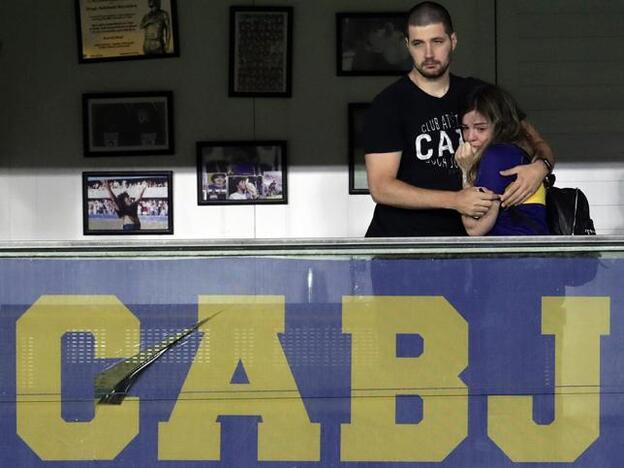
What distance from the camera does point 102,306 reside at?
3592mm

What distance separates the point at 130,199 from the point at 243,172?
0.58 meters

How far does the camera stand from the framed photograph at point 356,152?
576cm

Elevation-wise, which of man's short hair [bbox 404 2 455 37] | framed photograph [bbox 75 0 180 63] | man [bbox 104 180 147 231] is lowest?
man [bbox 104 180 147 231]

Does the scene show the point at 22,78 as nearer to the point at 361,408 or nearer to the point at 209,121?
the point at 209,121

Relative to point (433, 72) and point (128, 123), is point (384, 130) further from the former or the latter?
point (128, 123)

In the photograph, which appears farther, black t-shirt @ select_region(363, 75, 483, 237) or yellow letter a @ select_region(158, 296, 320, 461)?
black t-shirt @ select_region(363, 75, 483, 237)

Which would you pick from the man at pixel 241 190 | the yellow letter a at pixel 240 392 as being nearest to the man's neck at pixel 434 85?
the yellow letter a at pixel 240 392

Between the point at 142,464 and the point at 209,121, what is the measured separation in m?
2.55

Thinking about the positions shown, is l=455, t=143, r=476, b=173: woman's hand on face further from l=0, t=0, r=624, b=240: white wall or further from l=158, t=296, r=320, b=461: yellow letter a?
l=0, t=0, r=624, b=240: white wall

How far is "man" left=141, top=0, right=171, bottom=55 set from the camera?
579 centimetres

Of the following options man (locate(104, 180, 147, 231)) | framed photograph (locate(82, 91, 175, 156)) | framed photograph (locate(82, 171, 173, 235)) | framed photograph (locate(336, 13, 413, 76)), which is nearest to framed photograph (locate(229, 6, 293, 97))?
framed photograph (locate(336, 13, 413, 76))

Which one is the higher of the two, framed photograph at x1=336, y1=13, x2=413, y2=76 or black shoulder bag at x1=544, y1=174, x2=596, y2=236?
framed photograph at x1=336, y1=13, x2=413, y2=76

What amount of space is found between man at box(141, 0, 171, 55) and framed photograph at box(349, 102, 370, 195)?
3.23 feet

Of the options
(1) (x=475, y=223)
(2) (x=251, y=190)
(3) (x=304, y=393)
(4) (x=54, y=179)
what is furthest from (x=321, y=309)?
(4) (x=54, y=179)
